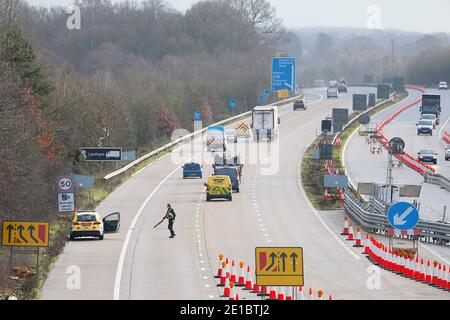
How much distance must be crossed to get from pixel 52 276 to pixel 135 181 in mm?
36150

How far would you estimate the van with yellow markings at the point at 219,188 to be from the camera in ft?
198

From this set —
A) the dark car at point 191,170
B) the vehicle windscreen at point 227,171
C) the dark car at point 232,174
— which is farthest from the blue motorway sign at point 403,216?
the dark car at point 191,170

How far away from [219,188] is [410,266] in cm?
2478

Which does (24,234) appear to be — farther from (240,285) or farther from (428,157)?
A: (428,157)

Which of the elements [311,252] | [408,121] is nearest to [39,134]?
[311,252]

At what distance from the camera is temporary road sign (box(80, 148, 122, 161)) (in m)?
60.6

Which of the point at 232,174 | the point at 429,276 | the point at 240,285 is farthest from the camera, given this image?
the point at 232,174

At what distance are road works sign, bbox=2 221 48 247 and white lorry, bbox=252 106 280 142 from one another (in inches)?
2648

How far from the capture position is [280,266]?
26047 mm

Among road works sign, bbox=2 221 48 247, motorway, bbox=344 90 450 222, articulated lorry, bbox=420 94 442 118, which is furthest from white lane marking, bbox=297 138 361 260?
articulated lorry, bbox=420 94 442 118

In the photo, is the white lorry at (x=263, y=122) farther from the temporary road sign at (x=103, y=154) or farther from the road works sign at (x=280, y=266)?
the road works sign at (x=280, y=266)

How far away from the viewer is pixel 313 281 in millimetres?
34125

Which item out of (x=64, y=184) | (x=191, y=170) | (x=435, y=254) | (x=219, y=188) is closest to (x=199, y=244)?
(x=64, y=184)

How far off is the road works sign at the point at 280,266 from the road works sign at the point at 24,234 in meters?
8.14
